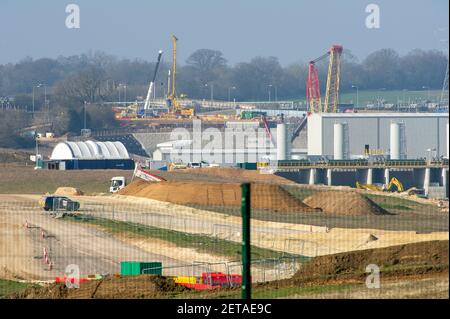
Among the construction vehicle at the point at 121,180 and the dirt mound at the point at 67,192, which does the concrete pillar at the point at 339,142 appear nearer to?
the construction vehicle at the point at 121,180

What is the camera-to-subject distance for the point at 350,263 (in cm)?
2545

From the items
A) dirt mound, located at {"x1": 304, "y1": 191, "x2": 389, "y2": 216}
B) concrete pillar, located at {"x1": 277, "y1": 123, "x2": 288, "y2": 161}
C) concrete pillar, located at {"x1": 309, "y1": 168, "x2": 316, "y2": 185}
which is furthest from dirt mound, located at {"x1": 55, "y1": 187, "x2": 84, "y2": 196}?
concrete pillar, located at {"x1": 277, "y1": 123, "x2": 288, "y2": 161}

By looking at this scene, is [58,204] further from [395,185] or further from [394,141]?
[394,141]

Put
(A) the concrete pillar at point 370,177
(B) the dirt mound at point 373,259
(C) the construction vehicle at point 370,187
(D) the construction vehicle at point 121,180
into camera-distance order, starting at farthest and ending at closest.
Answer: (A) the concrete pillar at point 370,177, (C) the construction vehicle at point 370,187, (D) the construction vehicle at point 121,180, (B) the dirt mound at point 373,259

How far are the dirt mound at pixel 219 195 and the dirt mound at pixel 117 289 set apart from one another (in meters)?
33.1

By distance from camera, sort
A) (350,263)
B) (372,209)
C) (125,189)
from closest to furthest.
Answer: (350,263)
(372,209)
(125,189)

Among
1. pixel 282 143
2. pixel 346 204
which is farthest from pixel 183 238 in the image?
pixel 282 143

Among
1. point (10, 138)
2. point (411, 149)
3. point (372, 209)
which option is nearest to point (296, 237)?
point (372, 209)

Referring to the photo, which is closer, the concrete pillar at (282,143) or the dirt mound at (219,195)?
the dirt mound at (219,195)

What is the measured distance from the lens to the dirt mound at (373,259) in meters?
24.3

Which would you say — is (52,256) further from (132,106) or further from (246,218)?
(132,106)

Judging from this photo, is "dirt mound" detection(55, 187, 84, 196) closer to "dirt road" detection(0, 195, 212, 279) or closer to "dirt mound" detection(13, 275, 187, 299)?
"dirt road" detection(0, 195, 212, 279)

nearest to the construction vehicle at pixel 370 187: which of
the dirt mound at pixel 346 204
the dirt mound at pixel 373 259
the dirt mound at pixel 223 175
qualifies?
the dirt mound at pixel 223 175
